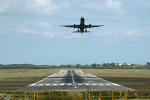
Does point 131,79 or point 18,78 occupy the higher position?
point 18,78

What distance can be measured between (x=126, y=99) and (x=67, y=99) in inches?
404

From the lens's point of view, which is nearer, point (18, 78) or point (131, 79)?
point (131, 79)

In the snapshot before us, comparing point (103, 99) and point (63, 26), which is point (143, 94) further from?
point (63, 26)

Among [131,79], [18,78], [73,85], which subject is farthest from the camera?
[18,78]

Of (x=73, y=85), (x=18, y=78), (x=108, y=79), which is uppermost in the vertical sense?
(x=18, y=78)

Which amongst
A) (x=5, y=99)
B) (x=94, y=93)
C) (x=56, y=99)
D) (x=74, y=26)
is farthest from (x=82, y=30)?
(x=56, y=99)

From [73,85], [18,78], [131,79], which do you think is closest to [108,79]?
[131,79]

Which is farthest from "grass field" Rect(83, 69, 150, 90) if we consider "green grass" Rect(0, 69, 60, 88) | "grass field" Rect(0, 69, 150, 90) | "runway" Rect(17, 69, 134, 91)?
"green grass" Rect(0, 69, 60, 88)

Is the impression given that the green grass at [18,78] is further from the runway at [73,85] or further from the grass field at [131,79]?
the grass field at [131,79]

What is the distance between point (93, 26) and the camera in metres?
59.1

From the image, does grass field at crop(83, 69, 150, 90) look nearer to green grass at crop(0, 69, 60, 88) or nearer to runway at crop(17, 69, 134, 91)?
runway at crop(17, 69, 134, 91)

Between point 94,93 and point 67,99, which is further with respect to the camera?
point 94,93

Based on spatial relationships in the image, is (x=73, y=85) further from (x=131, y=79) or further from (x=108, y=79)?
(x=131, y=79)

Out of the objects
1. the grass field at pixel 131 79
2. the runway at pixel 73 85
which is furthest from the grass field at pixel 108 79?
the runway at pixel 73 85
